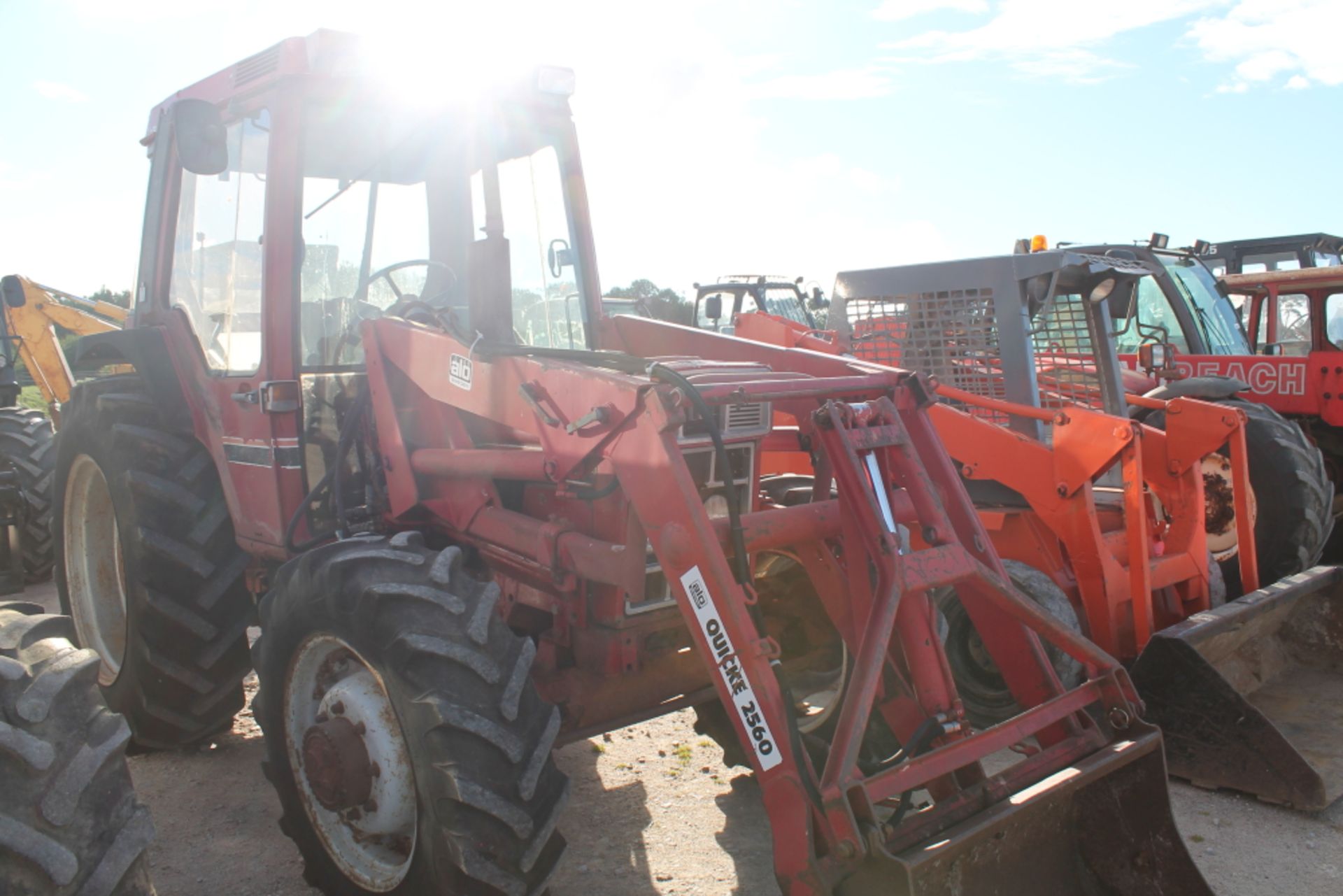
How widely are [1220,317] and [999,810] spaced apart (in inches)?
278

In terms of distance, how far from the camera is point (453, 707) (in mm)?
2840

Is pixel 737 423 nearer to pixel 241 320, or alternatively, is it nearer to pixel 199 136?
pixel 241 320

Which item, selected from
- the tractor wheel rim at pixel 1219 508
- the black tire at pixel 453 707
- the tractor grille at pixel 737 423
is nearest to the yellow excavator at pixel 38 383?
the black tire at pixel 453 707

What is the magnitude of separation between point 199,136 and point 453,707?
2.30 meters

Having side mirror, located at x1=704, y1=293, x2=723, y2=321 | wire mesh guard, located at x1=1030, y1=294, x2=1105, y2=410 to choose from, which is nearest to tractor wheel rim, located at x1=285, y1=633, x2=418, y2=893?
wire mesh guard, located at x1=1030, y1=294, x2=1105, y2=410

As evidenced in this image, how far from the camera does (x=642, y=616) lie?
3.52 m

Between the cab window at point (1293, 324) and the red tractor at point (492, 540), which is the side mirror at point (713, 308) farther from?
the red tractor at point (492, 540)

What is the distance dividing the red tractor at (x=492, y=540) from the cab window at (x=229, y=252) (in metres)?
0.02

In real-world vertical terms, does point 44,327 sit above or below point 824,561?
above

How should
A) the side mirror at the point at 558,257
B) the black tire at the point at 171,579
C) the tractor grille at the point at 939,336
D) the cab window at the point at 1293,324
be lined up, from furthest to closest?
the cab window at the point at 1293,324 < the tractor grille at the point at 939,336 < the side mirror at the point at 558,257 < the black tire at the point at 171,579

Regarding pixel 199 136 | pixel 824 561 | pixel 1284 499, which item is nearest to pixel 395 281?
pixel 199 136

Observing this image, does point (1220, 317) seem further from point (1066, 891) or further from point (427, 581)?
point (427, 581)

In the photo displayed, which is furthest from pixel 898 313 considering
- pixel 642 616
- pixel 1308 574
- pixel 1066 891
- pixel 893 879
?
pixel 893 879

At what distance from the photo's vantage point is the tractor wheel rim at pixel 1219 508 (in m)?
6.37
